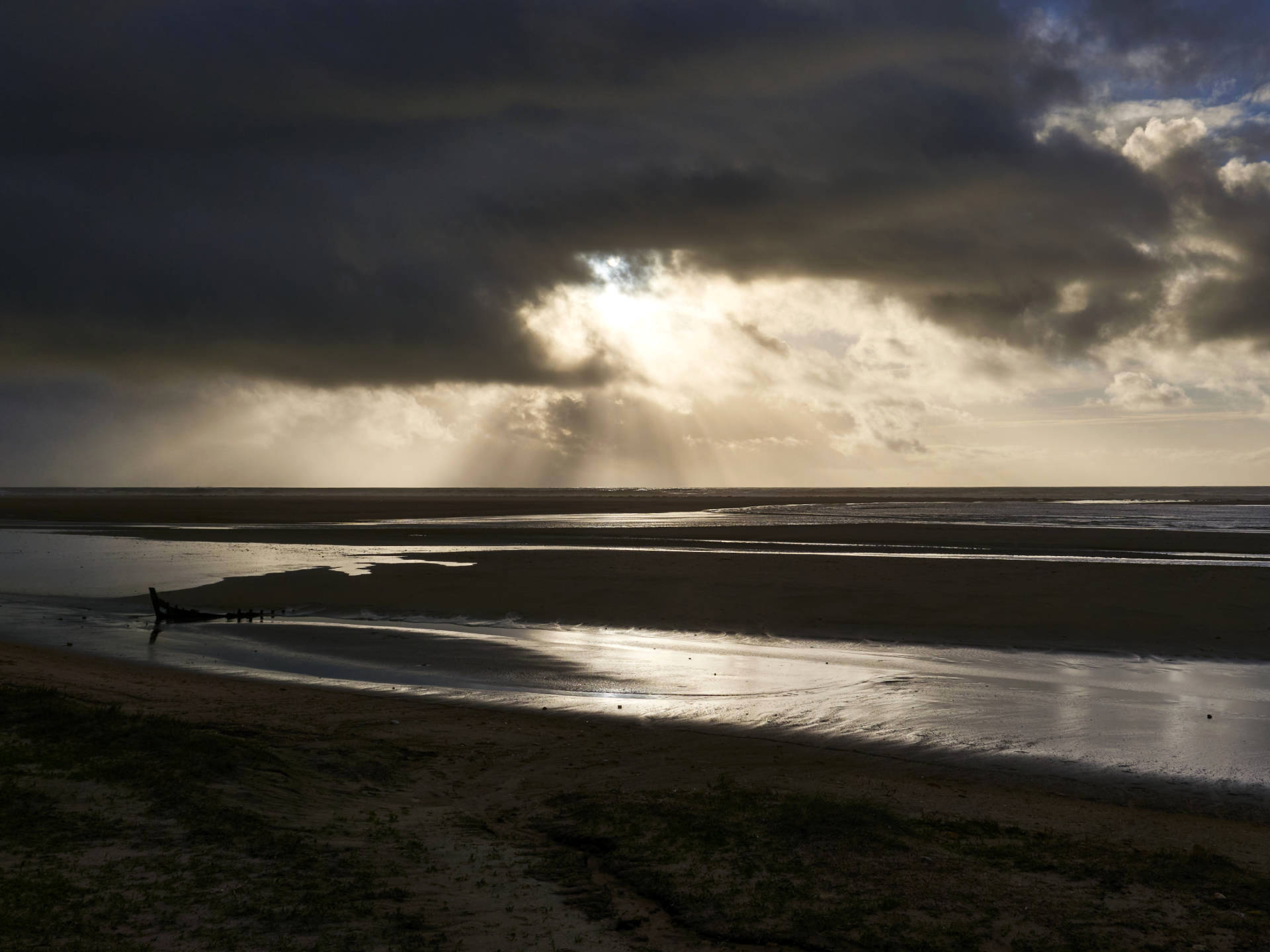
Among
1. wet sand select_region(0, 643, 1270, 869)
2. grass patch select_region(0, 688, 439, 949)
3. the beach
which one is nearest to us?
grass patch select_region(0, 688, 439, 949)

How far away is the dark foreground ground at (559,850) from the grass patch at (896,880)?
0.02 m

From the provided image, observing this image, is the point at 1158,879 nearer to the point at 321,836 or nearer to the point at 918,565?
the point at 321,836

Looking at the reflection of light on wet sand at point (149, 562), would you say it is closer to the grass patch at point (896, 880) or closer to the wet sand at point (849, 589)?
the wet sand at point (849, 589)

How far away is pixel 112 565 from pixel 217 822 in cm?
3589

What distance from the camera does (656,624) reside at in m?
23.2

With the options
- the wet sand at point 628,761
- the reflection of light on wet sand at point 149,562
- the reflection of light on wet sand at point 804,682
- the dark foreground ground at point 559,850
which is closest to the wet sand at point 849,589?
the reflection of light on wet sand at point 804,682

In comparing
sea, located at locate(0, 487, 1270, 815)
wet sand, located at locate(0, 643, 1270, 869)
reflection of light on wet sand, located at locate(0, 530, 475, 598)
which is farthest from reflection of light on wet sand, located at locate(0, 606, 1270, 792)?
reflection of light on wet sand, located at locate(0, 530, 475, 598)

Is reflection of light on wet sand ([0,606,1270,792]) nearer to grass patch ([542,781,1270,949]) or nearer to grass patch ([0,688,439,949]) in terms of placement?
grass patch ([542,781,1270,949])

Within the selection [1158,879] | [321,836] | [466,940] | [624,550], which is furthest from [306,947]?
[624,550]

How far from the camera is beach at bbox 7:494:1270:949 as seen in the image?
6785 millimetres

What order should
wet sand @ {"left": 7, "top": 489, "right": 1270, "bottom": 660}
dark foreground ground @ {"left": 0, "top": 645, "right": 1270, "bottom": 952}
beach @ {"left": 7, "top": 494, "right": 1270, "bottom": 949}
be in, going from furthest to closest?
wet sand @ {"left": 7, "top": 489, "right": 1270, "bottom": 660} → beach @ {"left": 7, "top": 494, "right": 1270, "bottom": 949} → dark foreground ground @ {"left": 0, "top": 645, "right": 1270, "bottom": 952}

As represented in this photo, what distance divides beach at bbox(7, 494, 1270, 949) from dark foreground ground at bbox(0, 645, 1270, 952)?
0.14ft

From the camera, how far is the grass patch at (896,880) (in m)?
6.40

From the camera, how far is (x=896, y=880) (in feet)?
23.8
